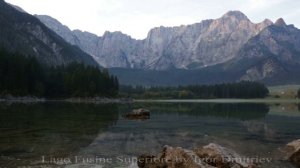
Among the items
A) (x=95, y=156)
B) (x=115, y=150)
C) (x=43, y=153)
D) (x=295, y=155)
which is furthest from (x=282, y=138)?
(x=43, y=153)

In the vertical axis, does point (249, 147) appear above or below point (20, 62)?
below

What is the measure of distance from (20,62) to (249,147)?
157 metres

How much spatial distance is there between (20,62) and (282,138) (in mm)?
152033

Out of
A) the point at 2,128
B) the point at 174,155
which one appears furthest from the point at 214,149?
the point at 2,128

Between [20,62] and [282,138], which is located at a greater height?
[20,62]

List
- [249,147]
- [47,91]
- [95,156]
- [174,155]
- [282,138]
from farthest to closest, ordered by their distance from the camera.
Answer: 1. [47,91]
2. [282,138]
3. [249,147]
4. [95,156]
5. [174,155]

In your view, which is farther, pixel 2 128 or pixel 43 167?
pixel 2 128

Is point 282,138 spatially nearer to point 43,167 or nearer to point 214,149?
point 214,149

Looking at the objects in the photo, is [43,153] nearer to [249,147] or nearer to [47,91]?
[249,147]

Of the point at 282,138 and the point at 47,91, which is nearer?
the point at 282,138

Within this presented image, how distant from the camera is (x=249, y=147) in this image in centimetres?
4225

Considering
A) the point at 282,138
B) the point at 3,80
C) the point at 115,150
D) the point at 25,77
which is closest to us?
the point at 115,150

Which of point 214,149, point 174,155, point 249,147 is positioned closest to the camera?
point 174,155

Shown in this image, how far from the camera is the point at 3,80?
165 metres
